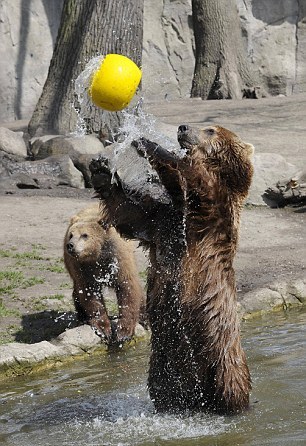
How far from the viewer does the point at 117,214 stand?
5906mm

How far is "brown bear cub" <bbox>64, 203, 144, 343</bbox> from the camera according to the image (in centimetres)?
855

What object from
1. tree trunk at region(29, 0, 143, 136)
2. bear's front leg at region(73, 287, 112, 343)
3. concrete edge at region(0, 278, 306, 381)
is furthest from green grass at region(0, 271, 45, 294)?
tree trunk at region(29, 0, 143, 136)

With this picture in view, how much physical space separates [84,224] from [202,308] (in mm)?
3416

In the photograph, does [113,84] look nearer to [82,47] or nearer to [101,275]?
[101,275]

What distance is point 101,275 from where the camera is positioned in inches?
354

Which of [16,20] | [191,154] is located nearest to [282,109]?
[16,20]

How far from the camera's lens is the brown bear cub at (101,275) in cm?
855

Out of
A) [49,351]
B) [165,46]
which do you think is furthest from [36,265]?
[165,46]

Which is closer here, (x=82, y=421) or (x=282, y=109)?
(x=82, y=421)

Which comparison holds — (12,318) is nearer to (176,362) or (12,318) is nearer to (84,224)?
(84,224)

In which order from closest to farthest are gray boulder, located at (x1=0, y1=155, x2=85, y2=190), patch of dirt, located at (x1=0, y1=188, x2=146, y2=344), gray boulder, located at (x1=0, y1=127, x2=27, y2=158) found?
patch of dirt, located at (x1=0, y1=188, x2=146, y2=344), gray boulder, located at (x1=0, y1=155, x2=85, y2=190), gray boulder, located at (x1=0, y1=127, x2=27, y2=158)

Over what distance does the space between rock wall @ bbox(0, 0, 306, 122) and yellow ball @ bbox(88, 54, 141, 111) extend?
17581 mm

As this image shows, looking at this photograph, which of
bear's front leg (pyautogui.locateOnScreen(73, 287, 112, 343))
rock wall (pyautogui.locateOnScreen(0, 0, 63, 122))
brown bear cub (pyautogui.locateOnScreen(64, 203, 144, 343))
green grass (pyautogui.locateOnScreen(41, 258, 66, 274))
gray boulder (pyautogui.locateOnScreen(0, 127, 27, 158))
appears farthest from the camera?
rock wall (pyautogui.locateOnScreen(0, 0, 63, 122))

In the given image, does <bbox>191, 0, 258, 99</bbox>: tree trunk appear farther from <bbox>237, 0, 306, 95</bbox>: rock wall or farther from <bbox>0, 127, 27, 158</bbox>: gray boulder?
<bbox>0, 127, 27, 158</bbox>: gray boulder
